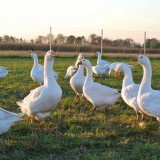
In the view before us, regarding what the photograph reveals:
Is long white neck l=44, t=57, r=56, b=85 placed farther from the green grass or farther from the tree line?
the tree line

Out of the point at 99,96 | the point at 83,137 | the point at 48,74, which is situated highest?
the point at 48,74

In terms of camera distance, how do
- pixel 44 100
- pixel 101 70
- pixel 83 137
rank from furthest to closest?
pixel 101 70 → pixel 44 100 → pixel 83 137

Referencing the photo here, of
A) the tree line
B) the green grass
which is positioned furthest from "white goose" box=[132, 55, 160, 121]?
the tree line

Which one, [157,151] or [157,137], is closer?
[157,151]

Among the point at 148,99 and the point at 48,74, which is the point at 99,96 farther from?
the point at 148,99

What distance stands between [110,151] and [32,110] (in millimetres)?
2305

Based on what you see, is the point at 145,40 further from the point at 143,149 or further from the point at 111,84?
the point at 143,149

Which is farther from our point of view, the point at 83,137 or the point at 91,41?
the point at 91,41

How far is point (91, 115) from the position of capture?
25.3ft

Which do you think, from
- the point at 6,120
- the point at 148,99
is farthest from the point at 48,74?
the point at 148,99

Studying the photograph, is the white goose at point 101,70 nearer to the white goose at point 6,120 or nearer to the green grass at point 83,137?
the green grass at point 83,137

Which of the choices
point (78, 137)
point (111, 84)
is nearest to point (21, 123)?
point (78, 137)

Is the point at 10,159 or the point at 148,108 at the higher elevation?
the point at 148,108

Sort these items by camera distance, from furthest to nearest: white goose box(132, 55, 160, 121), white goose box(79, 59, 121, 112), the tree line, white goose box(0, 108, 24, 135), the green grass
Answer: the tree line → white goose box(79, 59, 121, 112) → white goose box(132, 55, 160, 121) → white goose box(0, 108, 24, 135) → the green grass
